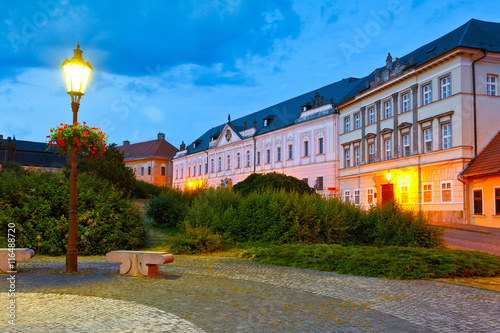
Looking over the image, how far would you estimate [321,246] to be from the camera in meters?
11.7

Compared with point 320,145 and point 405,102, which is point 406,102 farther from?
point 320,145

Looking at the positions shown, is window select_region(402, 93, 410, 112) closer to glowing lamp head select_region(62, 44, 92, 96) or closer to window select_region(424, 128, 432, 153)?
window select_region(424, 128, 432, 153)

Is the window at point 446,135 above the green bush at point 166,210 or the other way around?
above

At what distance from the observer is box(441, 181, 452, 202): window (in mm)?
29438

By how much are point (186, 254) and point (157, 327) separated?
27.3ft

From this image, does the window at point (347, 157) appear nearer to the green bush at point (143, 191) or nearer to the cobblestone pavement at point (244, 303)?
the green bush at point (143, 191)

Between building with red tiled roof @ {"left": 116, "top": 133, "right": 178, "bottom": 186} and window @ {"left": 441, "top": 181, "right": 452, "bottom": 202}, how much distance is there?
60611mm

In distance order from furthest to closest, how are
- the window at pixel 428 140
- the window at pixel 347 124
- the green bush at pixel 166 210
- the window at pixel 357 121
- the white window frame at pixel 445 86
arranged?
the window at pixel 347 124, the window at pixel 357 121, the window at pixel 428 140, the white window frame at pixel 445 86, the green bush at pixel 166 210

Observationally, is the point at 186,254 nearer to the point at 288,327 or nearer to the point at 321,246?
the point at 321,246

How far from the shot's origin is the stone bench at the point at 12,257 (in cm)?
945

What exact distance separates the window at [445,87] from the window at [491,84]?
2214 mm

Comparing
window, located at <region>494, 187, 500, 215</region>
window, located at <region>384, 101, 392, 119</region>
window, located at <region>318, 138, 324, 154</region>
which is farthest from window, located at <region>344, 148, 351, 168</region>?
window, located at <region>494, 187, 500, 215</region>

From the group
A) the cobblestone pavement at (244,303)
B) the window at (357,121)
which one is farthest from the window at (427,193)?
the cobblestone pavement at (244,303)

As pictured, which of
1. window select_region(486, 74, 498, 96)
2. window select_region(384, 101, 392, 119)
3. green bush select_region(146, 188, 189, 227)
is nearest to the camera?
green bush select_region(146, 188, 189, 227)
